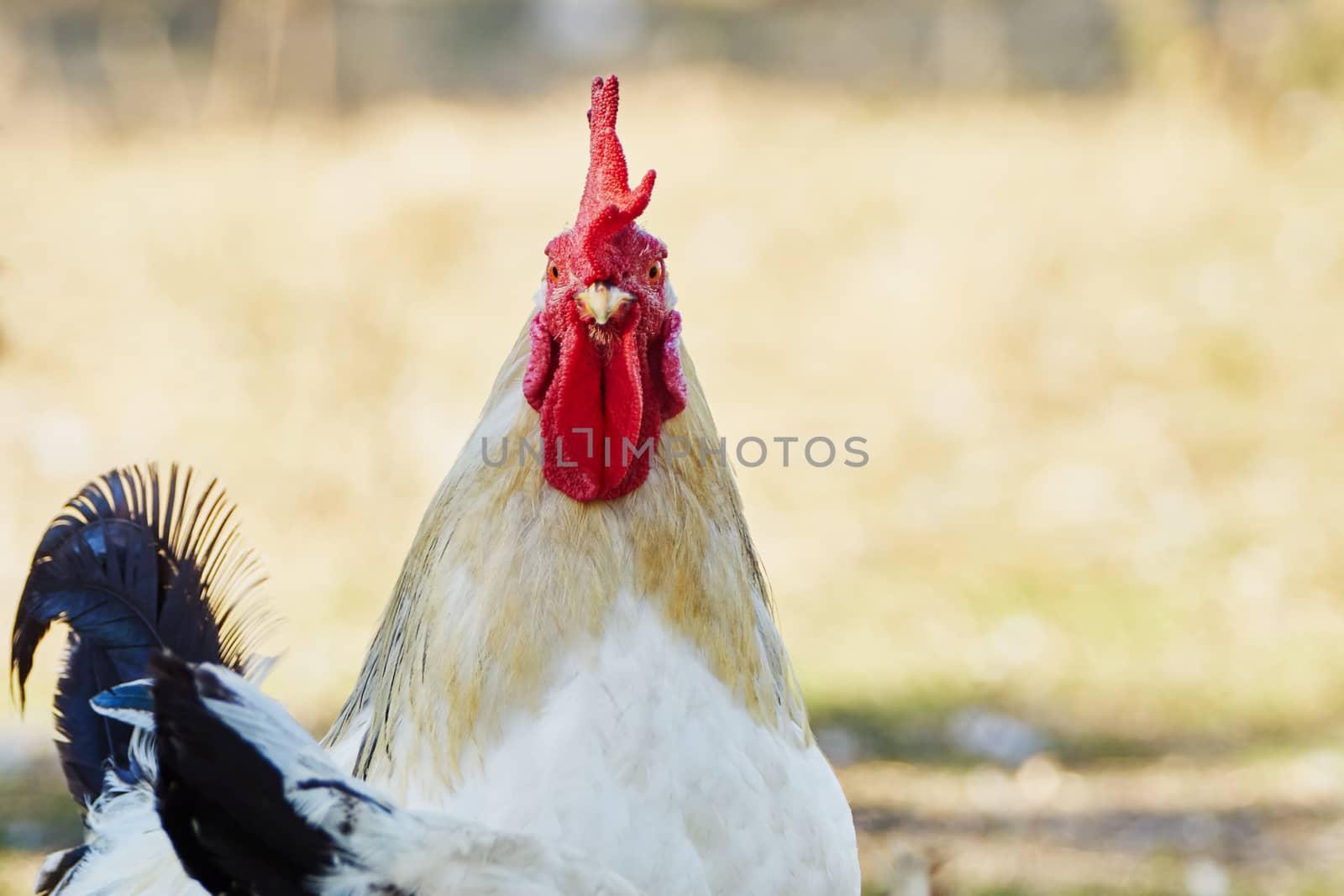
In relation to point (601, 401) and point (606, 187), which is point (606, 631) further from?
point (606, 187)

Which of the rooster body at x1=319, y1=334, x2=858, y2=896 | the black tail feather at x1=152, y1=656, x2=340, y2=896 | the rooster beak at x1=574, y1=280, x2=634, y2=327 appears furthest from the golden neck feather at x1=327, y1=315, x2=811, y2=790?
the black tail feather at x1=152, y1=656, x2=340, y2=896

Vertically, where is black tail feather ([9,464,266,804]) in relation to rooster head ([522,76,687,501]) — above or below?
below

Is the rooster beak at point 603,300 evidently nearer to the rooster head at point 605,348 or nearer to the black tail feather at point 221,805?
the rooster head at point 605,348

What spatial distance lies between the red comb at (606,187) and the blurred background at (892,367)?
2696 millimetres

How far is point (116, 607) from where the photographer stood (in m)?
3.09

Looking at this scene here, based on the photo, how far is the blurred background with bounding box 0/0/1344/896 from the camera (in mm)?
5539

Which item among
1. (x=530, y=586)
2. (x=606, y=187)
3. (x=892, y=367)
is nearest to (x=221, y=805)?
(x=530, y=586)

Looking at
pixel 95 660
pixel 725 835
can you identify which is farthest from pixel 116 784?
pixel 725 835

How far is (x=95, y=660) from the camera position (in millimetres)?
3119

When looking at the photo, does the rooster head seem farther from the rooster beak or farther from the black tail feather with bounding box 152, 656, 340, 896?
the black tail feather with bounding box 152, 656, 340, 896

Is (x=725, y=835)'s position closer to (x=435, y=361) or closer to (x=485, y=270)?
(x=435, y=361)

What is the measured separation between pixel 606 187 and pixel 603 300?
0.24 meters

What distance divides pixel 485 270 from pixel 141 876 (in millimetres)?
7015

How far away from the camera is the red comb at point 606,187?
8.05 ft
